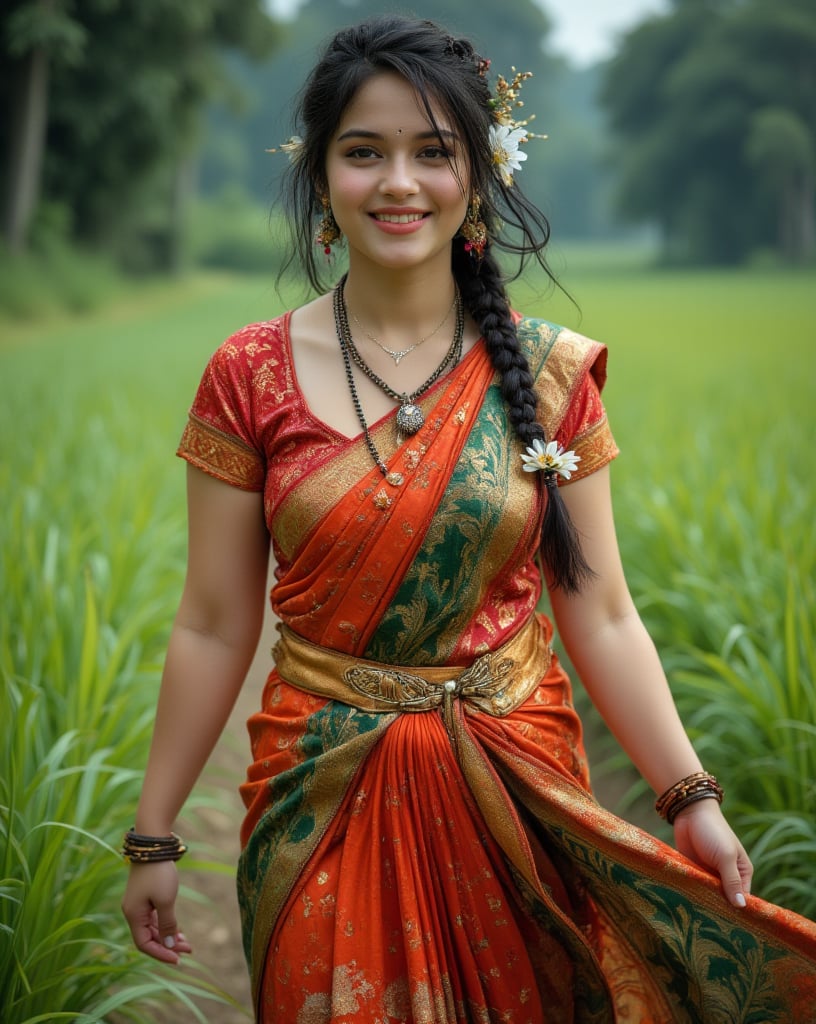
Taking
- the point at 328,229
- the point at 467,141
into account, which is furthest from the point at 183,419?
the point at 467,141

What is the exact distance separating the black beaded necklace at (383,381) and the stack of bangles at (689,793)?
559 mm

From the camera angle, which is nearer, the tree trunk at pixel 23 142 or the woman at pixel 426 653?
the woman at pixel 426 653

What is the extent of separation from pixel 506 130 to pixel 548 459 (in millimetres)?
468

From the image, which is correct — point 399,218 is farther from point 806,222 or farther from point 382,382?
point 806,222

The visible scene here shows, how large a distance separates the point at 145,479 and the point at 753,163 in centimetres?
460

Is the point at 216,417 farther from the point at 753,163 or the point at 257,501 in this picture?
the point at 753,163

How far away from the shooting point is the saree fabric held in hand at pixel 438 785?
1360mm

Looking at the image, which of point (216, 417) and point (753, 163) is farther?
point (753, 163)

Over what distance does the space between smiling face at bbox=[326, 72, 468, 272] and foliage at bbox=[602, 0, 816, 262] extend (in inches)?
224

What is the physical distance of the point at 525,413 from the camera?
143 centimetres

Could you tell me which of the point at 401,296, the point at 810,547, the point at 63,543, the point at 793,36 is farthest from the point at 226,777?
the point at 793,36

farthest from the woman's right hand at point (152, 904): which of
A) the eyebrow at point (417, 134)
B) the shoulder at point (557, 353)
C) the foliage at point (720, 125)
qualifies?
the foliage at point (720, 125)

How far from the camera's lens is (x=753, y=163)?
23.4ft

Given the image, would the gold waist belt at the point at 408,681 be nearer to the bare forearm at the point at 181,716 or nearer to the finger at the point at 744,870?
the bare forearm at the point at 181,716
